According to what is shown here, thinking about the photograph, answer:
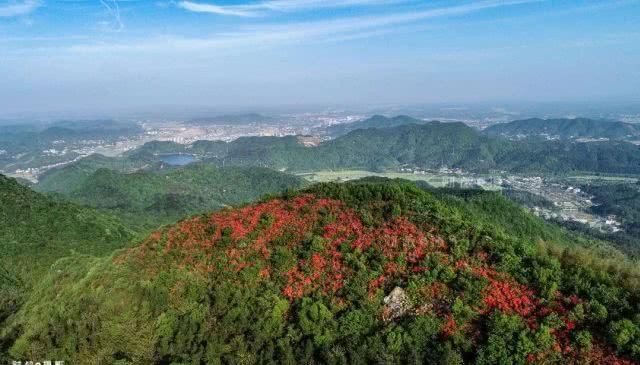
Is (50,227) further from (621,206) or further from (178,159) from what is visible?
(178,159)

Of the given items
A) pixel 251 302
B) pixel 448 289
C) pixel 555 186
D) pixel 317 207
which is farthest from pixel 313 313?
pixel 555 186

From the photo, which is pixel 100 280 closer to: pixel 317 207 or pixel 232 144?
pixel 317 207

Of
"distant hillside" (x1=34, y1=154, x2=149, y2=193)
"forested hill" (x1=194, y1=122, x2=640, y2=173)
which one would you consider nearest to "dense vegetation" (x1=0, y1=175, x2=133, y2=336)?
"distant hillside" (x1=34, y1=154, x2=149, y2=193)

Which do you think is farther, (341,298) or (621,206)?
(621,206)

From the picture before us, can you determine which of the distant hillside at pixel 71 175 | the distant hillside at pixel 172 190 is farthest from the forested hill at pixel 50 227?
the distant hillside at pixel 71 175

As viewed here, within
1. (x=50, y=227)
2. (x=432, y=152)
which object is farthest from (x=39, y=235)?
(x=432, y=152)

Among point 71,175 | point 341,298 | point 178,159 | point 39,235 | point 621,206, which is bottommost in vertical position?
point 621,206

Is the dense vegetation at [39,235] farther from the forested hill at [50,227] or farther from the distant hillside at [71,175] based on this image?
the distant hillside at [71,175]

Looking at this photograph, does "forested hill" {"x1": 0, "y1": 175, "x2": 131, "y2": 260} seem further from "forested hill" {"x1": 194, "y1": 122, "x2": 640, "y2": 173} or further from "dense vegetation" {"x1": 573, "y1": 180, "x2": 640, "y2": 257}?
"forested hill" {"x1": 194, "y1": 122, "x2": 640, "y2": 173}
